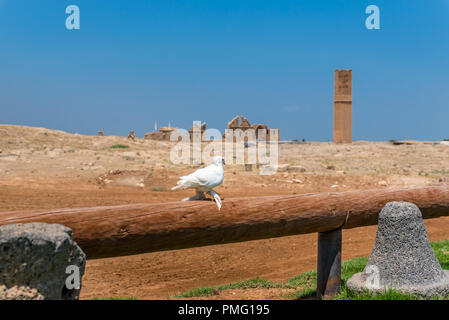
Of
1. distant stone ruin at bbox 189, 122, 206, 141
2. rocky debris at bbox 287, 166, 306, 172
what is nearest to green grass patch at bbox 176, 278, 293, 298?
rocky debris at bbox 287, 166, 306, 172

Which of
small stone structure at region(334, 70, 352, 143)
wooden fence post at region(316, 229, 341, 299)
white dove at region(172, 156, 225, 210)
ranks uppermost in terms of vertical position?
small stone structure at region(334, 70, 352, 143)

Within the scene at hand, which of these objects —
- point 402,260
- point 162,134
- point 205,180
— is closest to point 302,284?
point 402,260

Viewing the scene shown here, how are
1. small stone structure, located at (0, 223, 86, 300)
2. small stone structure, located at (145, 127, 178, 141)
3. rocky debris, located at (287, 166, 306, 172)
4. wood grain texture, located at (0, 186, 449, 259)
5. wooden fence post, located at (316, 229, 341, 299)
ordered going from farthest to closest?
small stone structure, located at (145, 127, 178, 141) → rocky debris, located at (287, 166, 306, 172) → wooden fence post, located at (316, 229, 341, 299) → wood grain texture, located at (0, 186, 449, 259) → small stone structure, located at (0, 223, 86, 300)

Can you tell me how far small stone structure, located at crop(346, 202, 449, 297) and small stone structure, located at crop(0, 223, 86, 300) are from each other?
301 centimetres

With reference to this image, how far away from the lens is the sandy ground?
7.91 m

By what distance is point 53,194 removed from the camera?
14609 mm

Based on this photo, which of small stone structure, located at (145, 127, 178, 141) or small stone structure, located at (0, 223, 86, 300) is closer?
small stone structure, located at (0, 223, 86, 300)

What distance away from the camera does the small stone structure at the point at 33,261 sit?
2.33 meters

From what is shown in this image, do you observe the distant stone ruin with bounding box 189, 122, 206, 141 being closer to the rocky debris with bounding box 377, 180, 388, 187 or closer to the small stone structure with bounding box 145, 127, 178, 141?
the small stone structure with bounding box 145, 127, 178, 141

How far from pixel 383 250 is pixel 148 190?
1337 cm

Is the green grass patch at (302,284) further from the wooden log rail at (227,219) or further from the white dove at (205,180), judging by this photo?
the white dove at (205,180)

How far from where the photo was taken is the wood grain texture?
3.57 metres

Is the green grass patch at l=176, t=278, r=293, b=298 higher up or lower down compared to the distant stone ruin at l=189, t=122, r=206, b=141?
lower down

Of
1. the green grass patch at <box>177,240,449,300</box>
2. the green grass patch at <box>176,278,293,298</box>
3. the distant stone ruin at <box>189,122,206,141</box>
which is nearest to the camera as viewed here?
the green grass patch at <box>177,240,449,300</box>
